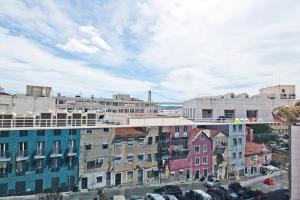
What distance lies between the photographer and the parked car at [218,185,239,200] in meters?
14.9

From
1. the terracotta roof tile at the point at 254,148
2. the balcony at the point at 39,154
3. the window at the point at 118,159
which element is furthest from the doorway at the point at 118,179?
the terracotta roof tile at the point at 254,148

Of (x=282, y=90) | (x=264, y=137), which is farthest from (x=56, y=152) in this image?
(x=282, y=90)

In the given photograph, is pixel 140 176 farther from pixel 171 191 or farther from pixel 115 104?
pixel 115 104

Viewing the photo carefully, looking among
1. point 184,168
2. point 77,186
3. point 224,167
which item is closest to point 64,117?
point 77,186

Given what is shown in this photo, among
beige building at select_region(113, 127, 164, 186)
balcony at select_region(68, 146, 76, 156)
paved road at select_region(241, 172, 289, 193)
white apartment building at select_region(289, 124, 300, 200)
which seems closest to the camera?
balcony at select_region(68, 146, 76, 156)

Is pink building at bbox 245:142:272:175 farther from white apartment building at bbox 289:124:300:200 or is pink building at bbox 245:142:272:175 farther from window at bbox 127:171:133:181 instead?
window at bbox 127:171:133:181

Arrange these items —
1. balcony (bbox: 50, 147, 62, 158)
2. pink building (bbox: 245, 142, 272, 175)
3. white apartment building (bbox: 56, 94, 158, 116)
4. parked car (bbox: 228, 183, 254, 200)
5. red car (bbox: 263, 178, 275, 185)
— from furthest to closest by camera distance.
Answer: white apartment building (bbox: 56, 94, 158, 116), pink building (bbox: 245, 142, 272, 175), red car (bbox: 263, 178, 275, 185), parked car (bbox: 228, 183, 254, 200), balcony (bbox: 50, 147, 62, 158)

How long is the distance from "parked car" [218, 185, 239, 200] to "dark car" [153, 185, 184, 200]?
2370 millimetres

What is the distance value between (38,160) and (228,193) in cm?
928

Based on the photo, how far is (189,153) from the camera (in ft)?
48.6

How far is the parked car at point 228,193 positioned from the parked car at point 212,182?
0.79 feet

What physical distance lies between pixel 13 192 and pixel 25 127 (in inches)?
96.6

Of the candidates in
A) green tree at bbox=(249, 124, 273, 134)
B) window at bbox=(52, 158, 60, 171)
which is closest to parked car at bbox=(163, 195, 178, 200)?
window at bbox=(52, 158, 60, 171)

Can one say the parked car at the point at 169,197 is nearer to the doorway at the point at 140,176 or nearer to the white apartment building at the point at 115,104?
the doorway at the point at 140,176
